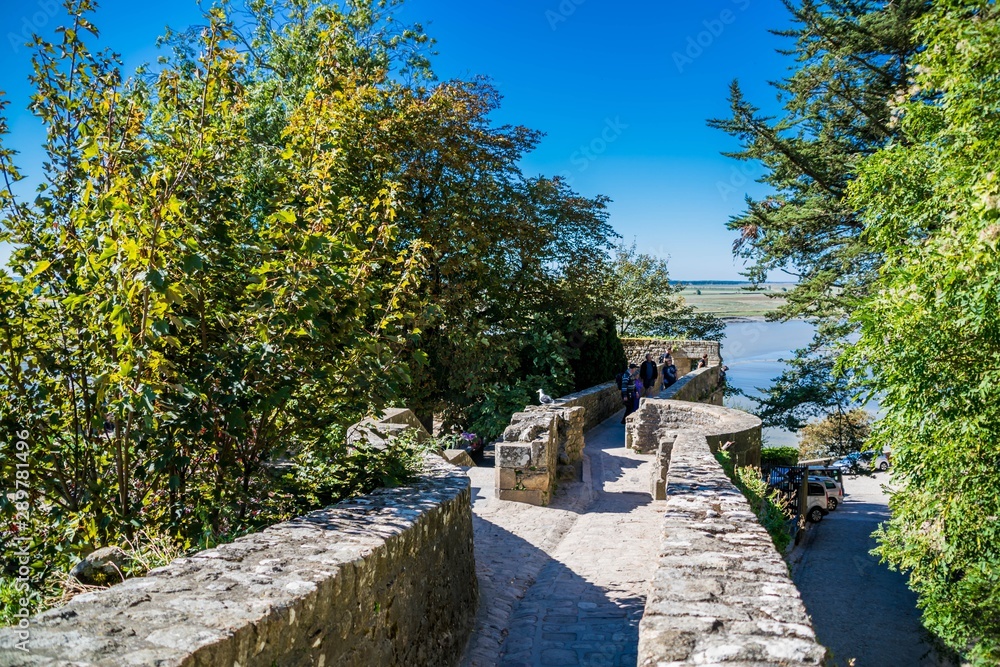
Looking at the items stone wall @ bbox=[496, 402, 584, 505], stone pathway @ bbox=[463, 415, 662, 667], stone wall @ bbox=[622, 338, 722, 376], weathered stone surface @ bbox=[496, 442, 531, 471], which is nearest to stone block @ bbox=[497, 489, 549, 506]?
stone wall @ bbox=[496, 402, 584, 505]

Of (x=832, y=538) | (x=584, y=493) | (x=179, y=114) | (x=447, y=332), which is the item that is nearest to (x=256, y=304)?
(x=179, y=114)

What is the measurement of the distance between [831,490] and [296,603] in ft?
77.5

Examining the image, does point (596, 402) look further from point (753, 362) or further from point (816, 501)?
point (753, 362)

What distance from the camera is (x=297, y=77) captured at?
1650 centimetres

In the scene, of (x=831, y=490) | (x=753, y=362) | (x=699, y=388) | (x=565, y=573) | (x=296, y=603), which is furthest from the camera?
(x=753, y=362)

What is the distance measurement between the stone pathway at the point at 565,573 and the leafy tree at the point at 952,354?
11.1ft

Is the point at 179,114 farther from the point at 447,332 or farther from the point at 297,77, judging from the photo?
the point at 297,77

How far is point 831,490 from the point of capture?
2261 cm

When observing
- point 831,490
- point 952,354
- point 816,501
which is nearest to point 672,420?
point 952,354

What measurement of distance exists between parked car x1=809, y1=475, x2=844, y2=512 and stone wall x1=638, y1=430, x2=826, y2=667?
64.3 ft

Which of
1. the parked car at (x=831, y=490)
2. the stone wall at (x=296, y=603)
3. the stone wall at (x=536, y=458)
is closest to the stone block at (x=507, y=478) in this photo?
the stone wall at (x=536, y=458)

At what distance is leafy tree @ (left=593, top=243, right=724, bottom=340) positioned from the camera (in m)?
34.4

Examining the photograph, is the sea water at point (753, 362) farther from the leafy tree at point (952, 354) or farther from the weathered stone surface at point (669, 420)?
the leafy tree at point (952, 354)

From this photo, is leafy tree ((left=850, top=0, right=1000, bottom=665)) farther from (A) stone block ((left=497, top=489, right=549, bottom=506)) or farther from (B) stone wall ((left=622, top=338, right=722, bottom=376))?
(B) stone wall ((left=622, top=338, right=722, bottom=376))
